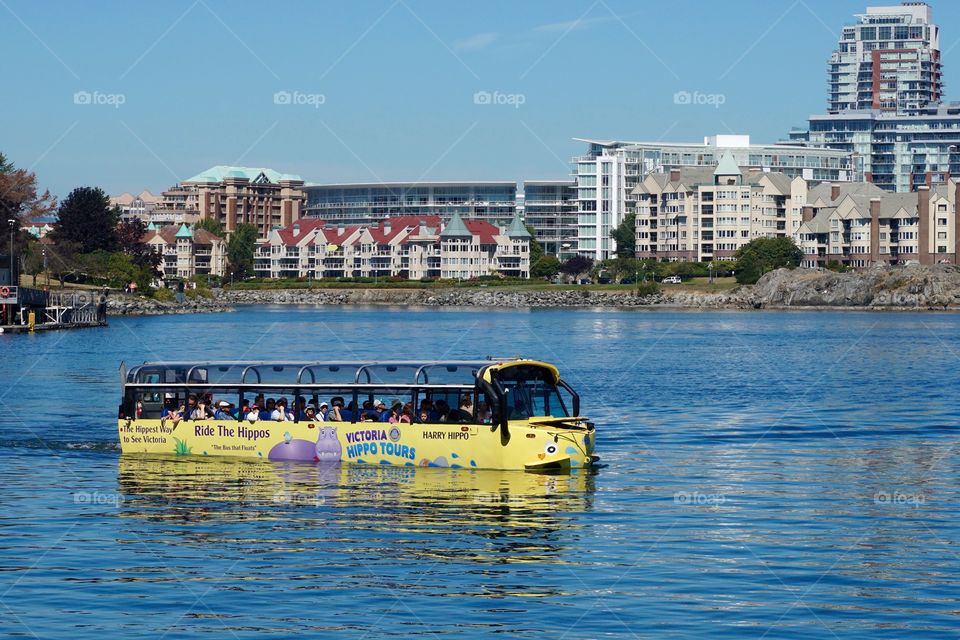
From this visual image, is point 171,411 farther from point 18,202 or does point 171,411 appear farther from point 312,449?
point 18,202

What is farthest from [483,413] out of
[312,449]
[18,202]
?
[18,202]

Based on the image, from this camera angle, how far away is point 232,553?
28578 mm

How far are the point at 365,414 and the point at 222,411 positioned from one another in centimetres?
495

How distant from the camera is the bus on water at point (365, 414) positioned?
37.2 m

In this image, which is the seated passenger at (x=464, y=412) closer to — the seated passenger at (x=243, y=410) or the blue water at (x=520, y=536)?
the blue water at (x=520, y=536)

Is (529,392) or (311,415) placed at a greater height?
(529,392)

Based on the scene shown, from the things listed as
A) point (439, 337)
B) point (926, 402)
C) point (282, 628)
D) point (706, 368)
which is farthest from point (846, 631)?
point (439, 337)

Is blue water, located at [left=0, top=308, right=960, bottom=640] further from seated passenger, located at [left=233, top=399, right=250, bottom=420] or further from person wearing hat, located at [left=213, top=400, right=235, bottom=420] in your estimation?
person wearing hat, located at [left=213, top=400, right=235, bottom=420]

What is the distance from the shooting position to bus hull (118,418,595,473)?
3706cm

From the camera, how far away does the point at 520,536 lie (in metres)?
30.5

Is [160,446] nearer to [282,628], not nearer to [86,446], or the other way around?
[86,446]

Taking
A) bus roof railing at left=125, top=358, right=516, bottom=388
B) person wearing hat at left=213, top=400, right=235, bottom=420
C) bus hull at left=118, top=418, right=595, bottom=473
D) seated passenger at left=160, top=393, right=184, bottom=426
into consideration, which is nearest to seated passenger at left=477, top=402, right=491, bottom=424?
bus hull at left=118, top=418, right=595, bottom=473

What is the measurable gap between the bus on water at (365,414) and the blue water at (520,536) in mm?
731

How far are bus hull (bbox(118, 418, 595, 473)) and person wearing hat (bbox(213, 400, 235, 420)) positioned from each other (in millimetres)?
256
